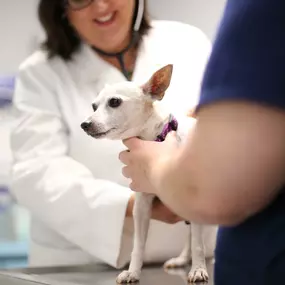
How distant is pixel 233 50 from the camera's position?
0.40 metres

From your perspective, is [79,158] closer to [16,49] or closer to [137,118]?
[137,118]

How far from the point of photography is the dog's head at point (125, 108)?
2.74 feet

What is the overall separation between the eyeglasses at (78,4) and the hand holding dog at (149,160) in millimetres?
473

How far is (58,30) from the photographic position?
4.26ft

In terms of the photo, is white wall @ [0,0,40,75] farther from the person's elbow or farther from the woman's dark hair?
the person's elbow

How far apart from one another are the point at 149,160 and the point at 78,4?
2.45 ft

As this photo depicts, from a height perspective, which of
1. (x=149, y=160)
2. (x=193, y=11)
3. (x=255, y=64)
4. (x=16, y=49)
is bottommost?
(x=16, y=49)

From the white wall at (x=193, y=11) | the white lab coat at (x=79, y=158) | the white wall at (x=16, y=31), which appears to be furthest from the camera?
the white wall at (x=16, y=31)

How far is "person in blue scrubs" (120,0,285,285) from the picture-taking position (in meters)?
0.38

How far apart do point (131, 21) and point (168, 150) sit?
0.81 m

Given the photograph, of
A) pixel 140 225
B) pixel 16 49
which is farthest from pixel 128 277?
pixel 16 49

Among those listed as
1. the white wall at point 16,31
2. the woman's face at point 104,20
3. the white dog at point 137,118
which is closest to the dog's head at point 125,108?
the white dog at point 137,118

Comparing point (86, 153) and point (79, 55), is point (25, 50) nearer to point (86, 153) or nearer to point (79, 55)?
point (79, 55)

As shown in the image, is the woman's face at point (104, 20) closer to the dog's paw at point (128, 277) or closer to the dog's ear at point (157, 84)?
the dog's ear at point (157, 84)
